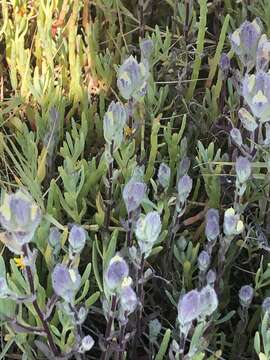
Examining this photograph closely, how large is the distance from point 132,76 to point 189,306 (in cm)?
33

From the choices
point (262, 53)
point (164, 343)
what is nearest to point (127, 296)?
point (164, 343)

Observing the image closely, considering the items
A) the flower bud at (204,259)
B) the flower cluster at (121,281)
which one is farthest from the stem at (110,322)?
the flower bud at (204,259)

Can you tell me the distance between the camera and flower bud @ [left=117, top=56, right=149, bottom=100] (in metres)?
0.88

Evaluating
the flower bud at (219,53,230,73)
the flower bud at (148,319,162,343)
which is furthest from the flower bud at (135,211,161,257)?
the flower bud at (219,53,230,73)

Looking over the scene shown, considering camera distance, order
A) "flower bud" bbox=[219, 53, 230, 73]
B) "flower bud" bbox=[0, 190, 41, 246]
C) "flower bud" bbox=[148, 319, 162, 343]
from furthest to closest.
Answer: "flower bud" bbox=[219, 53, 230, 73] < "flower bud" bbox=[148, 319, 162, 343] < "flower bud" bbox=[0, 190, 41, 246]

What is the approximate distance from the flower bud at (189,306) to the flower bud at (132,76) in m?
0.32

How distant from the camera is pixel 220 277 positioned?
0.87 meters

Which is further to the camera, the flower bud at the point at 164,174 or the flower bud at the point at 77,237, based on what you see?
the flower bud at the point at 164,174

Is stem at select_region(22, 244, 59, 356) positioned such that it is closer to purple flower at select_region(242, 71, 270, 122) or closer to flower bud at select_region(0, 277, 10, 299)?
flower bud at select_region(0, 277, 10, 299)

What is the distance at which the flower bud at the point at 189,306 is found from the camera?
2.16 ft

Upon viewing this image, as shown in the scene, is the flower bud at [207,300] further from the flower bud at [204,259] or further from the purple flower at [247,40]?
the purple flower at [247,40]

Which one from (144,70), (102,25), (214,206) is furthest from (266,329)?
(102,25)

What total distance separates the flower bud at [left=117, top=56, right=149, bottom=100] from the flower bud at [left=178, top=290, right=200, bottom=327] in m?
0.32

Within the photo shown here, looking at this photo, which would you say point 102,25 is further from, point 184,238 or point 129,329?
point 129,329
